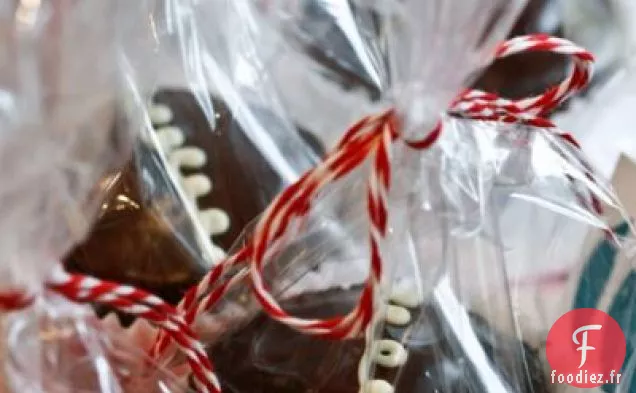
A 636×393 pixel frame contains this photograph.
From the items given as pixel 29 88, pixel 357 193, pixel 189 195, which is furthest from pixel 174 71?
pixel 29 88

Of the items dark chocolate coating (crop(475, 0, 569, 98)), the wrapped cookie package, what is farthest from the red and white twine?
dark chocolate coating (crop(475, 0, 569, 98))

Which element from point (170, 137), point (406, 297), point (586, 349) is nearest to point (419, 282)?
point (406, 297)

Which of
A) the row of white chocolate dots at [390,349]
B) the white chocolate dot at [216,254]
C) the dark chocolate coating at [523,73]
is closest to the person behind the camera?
the row of white chocolate dots at [390,349]

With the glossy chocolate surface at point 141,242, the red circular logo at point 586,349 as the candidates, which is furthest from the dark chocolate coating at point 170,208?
the red circular logo at point 586,349

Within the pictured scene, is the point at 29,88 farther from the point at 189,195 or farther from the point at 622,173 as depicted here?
the point at 622,173

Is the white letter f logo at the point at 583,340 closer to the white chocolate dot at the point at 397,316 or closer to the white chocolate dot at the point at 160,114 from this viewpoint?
the white chocolate dot at the point at 397,316

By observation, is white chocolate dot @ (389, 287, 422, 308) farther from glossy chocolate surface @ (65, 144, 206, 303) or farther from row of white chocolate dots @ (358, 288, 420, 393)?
glossy chocolate surface @ (65, 144, 206, 303)

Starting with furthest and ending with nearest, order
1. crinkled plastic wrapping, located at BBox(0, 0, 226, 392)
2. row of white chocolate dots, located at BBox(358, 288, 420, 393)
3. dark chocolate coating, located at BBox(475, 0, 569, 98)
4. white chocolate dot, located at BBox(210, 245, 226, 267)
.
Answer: dark chocolate coating, located at BBox(475, 0, 569, 98)
white chocolate dot, located at BBox(210, 245, 226, 267)
row of white chocolate dots, located at BBox(358, 288, 420, 393)
crinkled plastic wrapping, located at BBox(0, 0, 226, 392)
